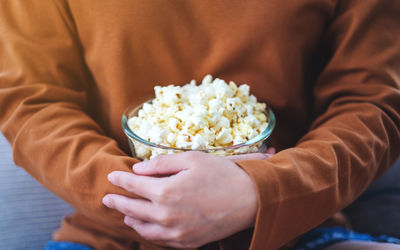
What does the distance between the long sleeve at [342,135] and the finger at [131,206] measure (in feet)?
0.54

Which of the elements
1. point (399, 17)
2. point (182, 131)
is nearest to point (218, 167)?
point (182, 131)

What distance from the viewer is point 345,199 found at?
0.67 m

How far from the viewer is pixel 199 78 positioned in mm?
772

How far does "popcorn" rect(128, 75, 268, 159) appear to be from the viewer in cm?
58

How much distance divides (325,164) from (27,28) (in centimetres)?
63

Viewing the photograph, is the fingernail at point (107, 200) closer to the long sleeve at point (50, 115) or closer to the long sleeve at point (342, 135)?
the long sleeve at point (50, 115)

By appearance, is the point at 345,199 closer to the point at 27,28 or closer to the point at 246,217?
the point at 246,217

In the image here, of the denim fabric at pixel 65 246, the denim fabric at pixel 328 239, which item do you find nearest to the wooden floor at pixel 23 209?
the denim fabric at pixel 65 246

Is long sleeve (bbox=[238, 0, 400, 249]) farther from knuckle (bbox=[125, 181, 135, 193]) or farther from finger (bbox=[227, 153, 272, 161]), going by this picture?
knuckle (bbox=[125, 181, 135, 193])

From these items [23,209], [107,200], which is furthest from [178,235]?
[23,209]

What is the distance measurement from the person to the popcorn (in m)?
0.04

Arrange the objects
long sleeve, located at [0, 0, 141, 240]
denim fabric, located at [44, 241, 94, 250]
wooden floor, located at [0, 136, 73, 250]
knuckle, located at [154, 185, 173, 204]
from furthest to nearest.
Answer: wooden floor, located at [0, 136, 73, 250] < denim fabric, located at [44, 241, 94, 250] < long sleeve, located at [0, 0, 141, 240] < knuckle, located at [154, 185, 173, 204]

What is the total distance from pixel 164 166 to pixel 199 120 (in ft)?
0.31

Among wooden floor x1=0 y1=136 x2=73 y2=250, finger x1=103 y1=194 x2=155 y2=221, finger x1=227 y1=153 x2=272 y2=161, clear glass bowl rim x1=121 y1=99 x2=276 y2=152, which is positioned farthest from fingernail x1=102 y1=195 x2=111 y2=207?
wooden floor x1=0 y1=136 x2=73 y2=250
